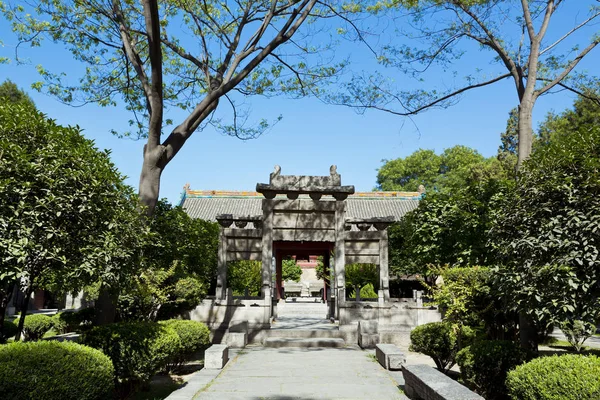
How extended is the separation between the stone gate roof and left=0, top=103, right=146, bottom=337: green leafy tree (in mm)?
29112

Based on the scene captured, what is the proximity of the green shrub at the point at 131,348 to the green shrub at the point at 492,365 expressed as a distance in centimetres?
505

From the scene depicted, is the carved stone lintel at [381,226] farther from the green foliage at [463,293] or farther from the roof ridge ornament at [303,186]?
the green foliage at [463,293]

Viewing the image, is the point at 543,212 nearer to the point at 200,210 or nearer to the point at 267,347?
the point at 267,347

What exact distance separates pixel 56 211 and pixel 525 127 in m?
9.38

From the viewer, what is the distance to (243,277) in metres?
26.3

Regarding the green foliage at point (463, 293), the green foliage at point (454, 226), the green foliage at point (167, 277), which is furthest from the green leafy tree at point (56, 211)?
the green foliage at point (454, 226)

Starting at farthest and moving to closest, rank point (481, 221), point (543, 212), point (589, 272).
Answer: point (481, 221) → point (543, 212) → point (589, 272)

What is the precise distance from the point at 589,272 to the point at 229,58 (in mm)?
9450

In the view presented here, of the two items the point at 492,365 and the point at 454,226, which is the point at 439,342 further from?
the point at 454,226

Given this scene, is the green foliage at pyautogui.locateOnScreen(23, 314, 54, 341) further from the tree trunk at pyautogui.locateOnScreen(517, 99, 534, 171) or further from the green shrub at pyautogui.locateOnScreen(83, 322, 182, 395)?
the tree trunk at pyautogui.locateOnScreen(517, 99, 534, 171)

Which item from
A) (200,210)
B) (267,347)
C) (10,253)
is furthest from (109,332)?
(200,210)

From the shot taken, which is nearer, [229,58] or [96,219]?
[96,219]

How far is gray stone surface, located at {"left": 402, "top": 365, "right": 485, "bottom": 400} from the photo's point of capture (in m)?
5.37

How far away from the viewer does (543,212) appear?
6.80 m
